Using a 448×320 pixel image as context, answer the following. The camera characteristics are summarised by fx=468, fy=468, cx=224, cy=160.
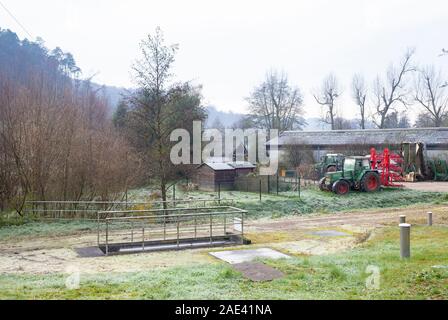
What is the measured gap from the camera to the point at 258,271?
9.46 m

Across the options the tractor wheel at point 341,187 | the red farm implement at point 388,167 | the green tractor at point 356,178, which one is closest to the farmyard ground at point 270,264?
the tractor wheel at point 341,187

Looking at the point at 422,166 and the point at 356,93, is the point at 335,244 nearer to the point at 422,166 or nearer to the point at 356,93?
the point at 422,166

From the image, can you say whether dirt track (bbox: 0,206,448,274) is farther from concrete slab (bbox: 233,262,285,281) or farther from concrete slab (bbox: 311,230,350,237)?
concrete slab (bbox: 233,262,285,281)

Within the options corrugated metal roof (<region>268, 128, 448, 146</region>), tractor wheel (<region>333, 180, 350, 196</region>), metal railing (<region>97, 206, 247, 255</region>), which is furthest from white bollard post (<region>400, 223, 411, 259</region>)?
corrugated metal roof (<region>268, 128, 448, 146</region>)

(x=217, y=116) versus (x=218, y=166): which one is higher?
(x=217, y=116)

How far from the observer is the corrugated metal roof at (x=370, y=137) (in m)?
42.5

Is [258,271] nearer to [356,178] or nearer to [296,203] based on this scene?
[296,203]
